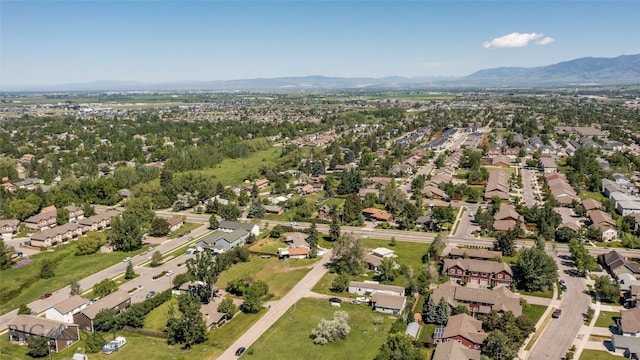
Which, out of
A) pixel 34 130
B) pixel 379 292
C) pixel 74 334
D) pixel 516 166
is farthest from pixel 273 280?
pixel 34 130

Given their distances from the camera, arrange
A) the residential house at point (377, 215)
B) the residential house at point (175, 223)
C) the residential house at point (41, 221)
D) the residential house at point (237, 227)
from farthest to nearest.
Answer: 1. the residential house at point (377, 215)
2. the residential house at point (41, 221)
3. the residential house at point (175, 223)
4. the residential house at point (237, 227)

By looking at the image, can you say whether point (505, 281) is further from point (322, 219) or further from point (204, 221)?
point (204, 221)

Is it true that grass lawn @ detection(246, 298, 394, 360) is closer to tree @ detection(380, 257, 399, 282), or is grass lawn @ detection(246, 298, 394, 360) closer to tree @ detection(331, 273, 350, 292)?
tree @ detection(331, 273, 350, 292)

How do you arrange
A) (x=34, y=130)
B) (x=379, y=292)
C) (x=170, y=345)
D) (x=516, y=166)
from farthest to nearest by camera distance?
(x=34, y=130) → (x=516, y=166) → (x=379, y=292) → (x=170, y=345)

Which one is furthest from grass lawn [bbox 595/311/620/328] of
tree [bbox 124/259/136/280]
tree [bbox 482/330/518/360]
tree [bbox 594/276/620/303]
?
tree [bbox 124/259/136/280]

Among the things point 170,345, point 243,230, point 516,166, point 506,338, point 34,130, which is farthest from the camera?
point 34,130

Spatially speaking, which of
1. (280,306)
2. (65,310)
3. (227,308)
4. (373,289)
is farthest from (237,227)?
(65,310)

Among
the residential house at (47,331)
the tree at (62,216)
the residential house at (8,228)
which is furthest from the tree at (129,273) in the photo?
the residential house at (8,228)

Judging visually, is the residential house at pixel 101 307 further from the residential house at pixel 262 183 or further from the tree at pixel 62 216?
the residential house at pixel 262 183
